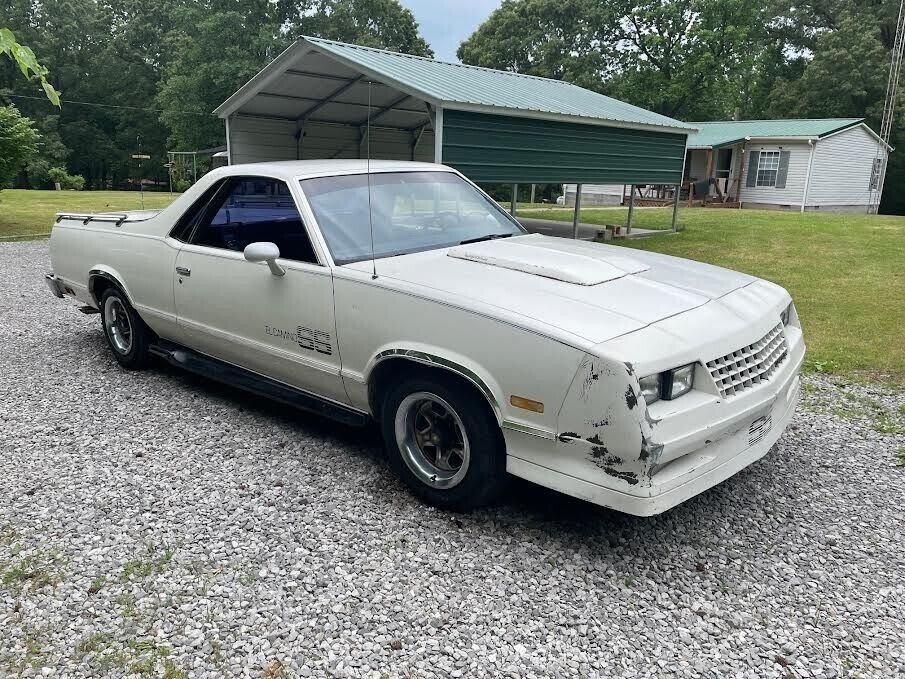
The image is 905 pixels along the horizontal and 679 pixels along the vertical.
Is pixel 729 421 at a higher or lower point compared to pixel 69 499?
higher

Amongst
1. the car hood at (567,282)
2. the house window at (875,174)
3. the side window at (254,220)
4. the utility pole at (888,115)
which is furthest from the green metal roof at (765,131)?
the side window at (254,220)

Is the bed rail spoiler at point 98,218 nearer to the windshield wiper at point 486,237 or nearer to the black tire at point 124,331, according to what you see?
the black tire at point 124,331

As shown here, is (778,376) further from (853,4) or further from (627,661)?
(853,4)

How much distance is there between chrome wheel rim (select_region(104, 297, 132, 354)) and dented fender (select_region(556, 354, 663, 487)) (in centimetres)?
405

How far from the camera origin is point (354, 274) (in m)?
3.60

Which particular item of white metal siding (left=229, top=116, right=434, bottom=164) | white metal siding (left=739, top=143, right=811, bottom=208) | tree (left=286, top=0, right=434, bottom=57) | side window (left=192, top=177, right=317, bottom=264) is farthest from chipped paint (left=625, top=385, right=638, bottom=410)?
tree (left=286, top=0, right=434, bottom=57)

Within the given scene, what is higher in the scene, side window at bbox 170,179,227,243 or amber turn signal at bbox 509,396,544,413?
side window at bbox 170,179,227,243

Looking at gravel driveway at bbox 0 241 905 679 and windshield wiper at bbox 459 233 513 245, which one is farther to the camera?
windshield wiper at bbox 459 233 513 245

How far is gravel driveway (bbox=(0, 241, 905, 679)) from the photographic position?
8.23 ft

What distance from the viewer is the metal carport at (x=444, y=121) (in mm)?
11062

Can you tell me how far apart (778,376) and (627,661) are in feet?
5.32

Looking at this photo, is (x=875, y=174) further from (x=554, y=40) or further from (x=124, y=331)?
(x=124, y=331)

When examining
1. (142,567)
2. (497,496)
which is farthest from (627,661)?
(142,567)

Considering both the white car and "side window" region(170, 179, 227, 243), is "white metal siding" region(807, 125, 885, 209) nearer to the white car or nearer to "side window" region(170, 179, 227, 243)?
the white car
